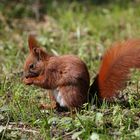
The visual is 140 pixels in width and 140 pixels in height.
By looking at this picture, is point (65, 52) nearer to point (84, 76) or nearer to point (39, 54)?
point (39, 54)

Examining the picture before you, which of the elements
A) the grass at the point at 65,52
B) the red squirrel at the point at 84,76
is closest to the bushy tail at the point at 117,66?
the red squirrel at the point at 84,76

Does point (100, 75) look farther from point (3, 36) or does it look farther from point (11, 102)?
point (3, 36)

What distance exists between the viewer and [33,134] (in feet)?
15.3

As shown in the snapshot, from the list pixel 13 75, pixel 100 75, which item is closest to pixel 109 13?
pixel 13 75

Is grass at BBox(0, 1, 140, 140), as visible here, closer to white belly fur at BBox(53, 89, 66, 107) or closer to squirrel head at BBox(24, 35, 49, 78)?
white belly fur at BBox(53, 89, 66, 107)

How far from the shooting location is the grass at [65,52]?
4.59 meters

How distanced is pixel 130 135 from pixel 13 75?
2309mm

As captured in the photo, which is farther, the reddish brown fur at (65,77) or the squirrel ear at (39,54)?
the squirrel ear at (39,54)

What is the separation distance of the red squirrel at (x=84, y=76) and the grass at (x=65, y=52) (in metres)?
0.13

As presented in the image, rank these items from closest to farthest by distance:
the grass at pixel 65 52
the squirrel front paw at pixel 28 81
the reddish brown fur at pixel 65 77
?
the grass at pixel 65 52 → the reddish brown fur at pixel 65 77 → the squirrel front paw at pixel 28 81

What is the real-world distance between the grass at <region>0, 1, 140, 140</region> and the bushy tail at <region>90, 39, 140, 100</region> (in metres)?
0.14

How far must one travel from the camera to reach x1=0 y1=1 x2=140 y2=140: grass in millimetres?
4586

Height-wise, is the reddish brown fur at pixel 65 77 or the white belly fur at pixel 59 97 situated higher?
the reddish brown fur at pixel 65 77

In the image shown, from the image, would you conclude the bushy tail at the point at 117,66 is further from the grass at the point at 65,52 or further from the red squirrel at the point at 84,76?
the grass at the point at 65,52
